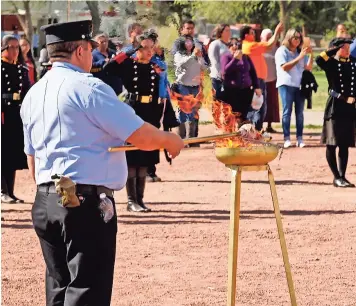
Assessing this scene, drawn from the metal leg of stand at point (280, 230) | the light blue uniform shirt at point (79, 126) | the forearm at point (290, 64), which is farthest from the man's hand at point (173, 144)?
the forearm at point (290, 64)

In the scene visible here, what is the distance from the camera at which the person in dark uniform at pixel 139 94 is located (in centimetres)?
1093

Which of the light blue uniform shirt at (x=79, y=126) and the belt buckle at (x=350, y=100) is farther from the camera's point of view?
the belt buckle at (x=350, y=100)

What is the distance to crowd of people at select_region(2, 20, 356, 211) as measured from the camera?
30.6ft

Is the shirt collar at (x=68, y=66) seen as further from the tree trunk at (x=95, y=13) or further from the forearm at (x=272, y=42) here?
the forearm at (x=272, y=42)

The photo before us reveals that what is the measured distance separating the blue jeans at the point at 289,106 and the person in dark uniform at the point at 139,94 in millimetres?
5767

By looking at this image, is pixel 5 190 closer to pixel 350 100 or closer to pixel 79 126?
pixel 350 100

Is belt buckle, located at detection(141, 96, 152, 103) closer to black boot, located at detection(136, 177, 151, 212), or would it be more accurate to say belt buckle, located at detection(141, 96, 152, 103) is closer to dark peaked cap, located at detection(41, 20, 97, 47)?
black boot, located at detection(136, 177, 151, 212)

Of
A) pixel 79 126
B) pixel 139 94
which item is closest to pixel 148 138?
pixel 79 126

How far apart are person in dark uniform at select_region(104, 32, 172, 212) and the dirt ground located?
0.30m

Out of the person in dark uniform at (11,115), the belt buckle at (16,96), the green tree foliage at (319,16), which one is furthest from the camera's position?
the green tree foliage at (319,16)

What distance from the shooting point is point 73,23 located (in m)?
5.21

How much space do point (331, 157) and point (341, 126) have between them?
39 centimetres

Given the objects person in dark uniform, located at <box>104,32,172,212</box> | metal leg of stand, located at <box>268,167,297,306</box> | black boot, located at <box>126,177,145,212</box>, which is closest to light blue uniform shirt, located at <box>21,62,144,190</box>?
metal leg of stand, located at <box>268,167,297,306</box>

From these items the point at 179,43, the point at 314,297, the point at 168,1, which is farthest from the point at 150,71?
the point at 314,297
